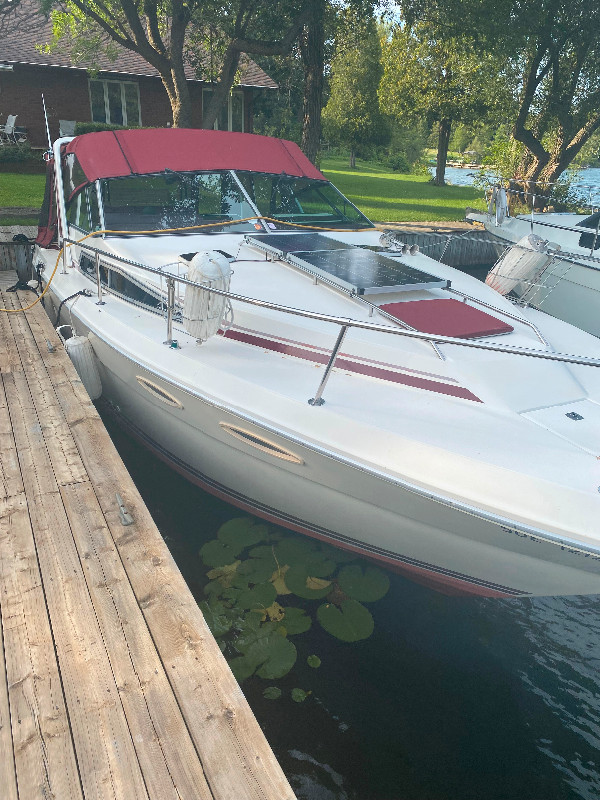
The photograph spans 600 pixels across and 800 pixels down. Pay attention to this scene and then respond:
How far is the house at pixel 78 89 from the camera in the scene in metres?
18.3

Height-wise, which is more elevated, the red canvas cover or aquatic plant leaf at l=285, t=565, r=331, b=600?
the red canvas cover

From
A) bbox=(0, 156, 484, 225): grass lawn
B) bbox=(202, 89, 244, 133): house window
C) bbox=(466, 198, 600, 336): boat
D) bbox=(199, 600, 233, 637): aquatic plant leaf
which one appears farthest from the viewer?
bbox=(202, 89, 244, 133): house window

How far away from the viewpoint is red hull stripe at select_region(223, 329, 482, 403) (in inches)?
136

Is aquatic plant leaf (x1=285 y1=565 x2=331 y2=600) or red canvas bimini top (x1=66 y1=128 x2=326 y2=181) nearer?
aquatic plant leaf (x1=285 y1=565 x2=331 y2=600)

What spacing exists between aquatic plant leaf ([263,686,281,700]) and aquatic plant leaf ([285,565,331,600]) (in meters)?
0.62

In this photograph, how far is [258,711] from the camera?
3191mm

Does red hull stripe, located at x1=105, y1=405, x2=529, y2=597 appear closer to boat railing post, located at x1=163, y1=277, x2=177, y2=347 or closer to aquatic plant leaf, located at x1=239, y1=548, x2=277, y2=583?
aquatic plant leaf, located at x1=239, y1=548, x2=277, y2=583

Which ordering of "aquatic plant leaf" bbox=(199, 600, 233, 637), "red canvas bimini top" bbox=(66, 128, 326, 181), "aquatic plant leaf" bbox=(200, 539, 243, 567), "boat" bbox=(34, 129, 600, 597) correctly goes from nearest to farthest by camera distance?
"boat" bbox=(34, 129, 600, 597)
"aquatic plant leaf" bbox=(199, 600, 233, 637)
"aquatic plant leaf" bbox=(200, 539, 243, 567)
"red canvas bimini top" bbox=(66, 128, 326, 181)

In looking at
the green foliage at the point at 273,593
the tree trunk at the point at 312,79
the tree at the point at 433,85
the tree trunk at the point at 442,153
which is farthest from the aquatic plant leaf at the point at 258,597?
the tree trunk at the point at 442,153

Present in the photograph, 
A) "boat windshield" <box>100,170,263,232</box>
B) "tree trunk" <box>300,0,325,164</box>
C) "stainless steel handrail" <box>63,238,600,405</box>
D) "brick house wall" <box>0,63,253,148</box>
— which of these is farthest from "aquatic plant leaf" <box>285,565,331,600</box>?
"brick house wall" <box>0,63,253,148</box>

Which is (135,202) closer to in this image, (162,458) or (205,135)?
(205,135)

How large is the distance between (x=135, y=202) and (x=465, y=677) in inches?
181

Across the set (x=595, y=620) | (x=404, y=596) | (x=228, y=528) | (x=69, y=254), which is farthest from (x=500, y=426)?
(x=69, y=254)

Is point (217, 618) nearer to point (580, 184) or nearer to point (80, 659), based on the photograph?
point (80, 659)
